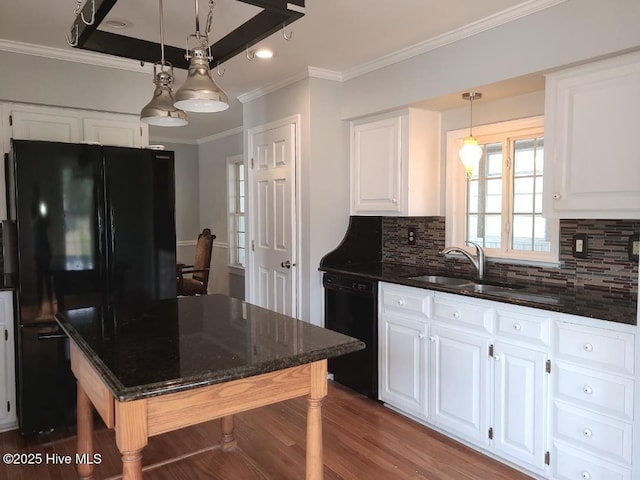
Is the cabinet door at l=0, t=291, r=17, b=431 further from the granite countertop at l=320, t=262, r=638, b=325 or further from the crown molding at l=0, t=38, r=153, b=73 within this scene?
the granite countertop at l=320, t=262, r=638, b=325

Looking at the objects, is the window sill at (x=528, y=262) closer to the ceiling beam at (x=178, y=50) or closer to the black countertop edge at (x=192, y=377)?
the black countertop edge at (x=192, y=377)

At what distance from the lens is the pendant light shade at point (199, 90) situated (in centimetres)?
175

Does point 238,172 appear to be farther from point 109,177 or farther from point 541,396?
point 541,396

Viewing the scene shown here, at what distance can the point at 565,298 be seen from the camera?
7.95 feet

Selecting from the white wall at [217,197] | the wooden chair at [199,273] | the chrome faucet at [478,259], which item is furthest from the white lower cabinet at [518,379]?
the white wall at [217,197]

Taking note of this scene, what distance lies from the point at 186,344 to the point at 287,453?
1294 mm

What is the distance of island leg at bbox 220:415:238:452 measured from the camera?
8.81 feet

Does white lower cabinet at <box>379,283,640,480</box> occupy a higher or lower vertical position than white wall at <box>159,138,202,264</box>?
lower

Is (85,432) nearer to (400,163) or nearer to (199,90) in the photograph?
(199,90)

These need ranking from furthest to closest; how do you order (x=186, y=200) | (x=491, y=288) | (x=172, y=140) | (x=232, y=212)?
(x=186, y=200) → (x=172, y=140) → (x=232, y=212) → (x=491, y=288)

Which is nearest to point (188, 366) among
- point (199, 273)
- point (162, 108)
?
point (162, 108)

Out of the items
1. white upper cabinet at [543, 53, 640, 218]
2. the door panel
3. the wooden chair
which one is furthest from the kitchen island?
the wooden chair

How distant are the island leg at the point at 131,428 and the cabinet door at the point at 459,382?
1802 mm

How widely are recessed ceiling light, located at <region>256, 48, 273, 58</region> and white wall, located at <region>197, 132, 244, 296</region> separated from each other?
126 inches
